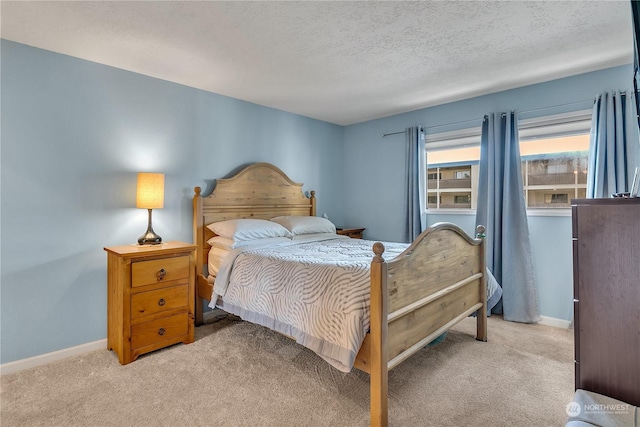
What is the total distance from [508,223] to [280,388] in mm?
2685

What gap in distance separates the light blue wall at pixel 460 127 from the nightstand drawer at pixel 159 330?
108 inches

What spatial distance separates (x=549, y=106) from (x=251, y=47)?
2860mm

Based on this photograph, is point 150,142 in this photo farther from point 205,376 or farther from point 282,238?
point 205,376

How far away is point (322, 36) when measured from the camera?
87.0 inches

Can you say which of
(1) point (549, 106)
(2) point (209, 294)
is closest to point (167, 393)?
(2) point (209, 294)

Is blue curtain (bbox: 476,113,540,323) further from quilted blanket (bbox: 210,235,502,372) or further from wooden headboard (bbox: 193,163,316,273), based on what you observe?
wooden headboard (bbox: 193,163,316,273)

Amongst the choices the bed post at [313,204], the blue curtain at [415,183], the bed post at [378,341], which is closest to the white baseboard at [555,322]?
the blue curtain at [415,183]

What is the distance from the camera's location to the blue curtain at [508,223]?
3.14 m

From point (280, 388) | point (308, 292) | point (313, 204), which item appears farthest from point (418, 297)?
point (313, 204)

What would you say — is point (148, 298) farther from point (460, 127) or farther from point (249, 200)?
point (460, 127)

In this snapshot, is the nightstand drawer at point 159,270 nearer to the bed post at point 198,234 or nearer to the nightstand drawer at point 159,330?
the nightstand drawer at point 159,330

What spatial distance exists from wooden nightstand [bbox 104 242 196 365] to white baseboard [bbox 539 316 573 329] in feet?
11.0

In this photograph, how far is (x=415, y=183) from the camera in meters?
3.94

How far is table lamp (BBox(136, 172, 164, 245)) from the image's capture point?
261cm
